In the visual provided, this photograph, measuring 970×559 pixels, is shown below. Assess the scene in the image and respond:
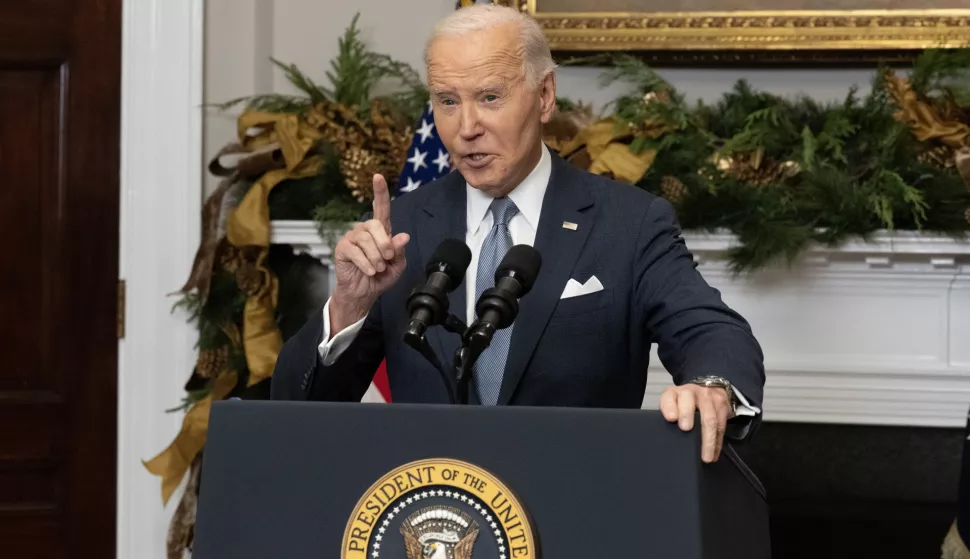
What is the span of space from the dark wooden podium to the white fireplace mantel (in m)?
1.82

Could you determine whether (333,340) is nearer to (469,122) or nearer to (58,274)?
(469,122)

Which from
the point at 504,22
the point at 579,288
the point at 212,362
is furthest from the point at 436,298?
the point at 212,362

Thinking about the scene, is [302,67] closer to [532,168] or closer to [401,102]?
[401,102]

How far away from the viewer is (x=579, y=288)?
5.70 ft

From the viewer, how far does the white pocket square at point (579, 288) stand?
173cm

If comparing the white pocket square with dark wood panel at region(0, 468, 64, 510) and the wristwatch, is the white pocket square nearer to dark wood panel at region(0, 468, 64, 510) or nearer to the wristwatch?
the wristwatch

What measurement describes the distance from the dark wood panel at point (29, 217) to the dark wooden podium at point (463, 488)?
2313 millimetres

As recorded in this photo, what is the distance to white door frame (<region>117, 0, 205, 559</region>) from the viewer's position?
3.17 metres

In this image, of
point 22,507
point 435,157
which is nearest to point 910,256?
point 435,157

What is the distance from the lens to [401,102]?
3021 mm

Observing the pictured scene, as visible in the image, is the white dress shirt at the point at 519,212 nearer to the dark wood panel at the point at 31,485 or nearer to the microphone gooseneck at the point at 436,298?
the microphone gooseneck at the point at 436,298

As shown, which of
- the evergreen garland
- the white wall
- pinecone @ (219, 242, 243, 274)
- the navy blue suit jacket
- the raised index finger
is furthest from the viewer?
the white wall

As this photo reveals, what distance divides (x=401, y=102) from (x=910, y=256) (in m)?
1.36

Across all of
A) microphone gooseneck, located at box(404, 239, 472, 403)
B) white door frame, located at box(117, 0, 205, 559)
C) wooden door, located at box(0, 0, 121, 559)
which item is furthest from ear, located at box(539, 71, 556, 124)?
wooden door, located at box(0, 0, 121, 559)
